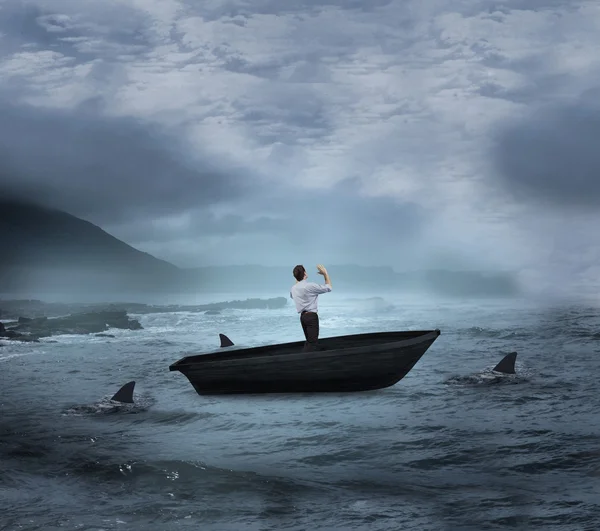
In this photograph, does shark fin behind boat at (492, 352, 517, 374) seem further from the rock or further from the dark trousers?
the rock

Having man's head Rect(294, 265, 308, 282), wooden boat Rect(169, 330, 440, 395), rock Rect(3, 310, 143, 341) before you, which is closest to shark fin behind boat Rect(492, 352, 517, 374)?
wooden boat Rect(169, 330, 440, 395)

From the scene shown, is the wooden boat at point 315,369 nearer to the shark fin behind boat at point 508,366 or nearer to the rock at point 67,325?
the shark fin behind boat at point 508,366

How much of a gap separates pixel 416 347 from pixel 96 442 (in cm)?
817

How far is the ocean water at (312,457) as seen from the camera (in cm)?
939

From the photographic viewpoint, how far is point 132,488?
11.0 meters

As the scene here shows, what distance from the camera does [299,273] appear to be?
1667cm

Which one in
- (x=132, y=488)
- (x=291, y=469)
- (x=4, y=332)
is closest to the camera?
(x=132, y=488)

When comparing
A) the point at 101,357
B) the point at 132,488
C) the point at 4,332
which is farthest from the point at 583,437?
the point at 4,332

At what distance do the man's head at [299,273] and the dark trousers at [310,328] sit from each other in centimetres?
100

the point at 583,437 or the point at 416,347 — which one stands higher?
the point at 416,347

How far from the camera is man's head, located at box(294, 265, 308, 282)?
16.6 metres

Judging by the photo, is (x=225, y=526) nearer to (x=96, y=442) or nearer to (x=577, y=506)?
(x=577, y=506)

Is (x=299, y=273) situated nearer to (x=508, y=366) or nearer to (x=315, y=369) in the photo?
(x=315, y=369)

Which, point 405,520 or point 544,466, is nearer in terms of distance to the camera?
point 405,520
